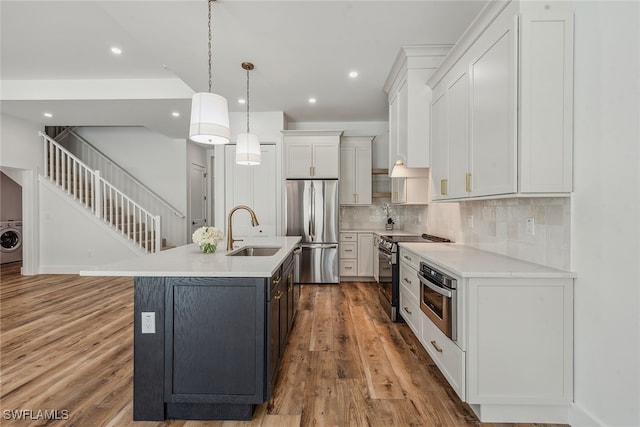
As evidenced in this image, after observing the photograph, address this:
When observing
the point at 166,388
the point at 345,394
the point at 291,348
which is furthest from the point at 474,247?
the point at 166,388

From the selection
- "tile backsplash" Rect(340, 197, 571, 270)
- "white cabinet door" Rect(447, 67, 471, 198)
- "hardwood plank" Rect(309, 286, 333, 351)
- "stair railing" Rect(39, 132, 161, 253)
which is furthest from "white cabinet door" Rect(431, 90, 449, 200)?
"stair railing" Rect(39, 132, 161, 253)

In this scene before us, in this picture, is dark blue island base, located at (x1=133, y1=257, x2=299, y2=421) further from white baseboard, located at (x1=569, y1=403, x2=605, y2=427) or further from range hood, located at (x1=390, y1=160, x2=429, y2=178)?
range hood, located at (x1=390, y1=160, x2=429, y2=178)

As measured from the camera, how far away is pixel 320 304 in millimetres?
3867

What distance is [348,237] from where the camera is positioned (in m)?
5.00

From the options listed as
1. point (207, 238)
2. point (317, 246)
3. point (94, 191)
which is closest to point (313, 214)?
point (317, 246)

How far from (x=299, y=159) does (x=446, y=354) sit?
3632 mm

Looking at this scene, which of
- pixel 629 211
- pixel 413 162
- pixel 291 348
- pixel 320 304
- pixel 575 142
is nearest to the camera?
pixel 629 211

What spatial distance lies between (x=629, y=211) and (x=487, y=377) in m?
1.12

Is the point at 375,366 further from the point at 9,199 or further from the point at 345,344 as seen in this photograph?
the point at 9,199

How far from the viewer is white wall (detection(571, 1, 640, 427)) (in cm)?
137

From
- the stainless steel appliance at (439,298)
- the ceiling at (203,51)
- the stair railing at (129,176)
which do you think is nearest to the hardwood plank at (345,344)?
Result: the stainless steel appliance at (439,298)

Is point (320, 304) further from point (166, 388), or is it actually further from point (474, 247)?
point (166, 388)

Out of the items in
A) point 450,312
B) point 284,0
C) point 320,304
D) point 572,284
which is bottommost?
point 320,304

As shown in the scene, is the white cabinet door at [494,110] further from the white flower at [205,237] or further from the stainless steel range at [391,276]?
the white flower at [205,237]
